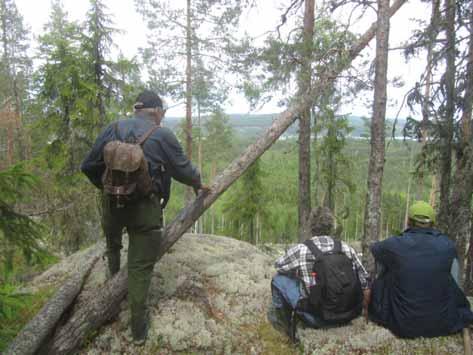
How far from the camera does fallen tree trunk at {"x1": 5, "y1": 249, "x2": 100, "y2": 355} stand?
10.7 ft

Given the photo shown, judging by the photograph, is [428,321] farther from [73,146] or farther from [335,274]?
[73,146]

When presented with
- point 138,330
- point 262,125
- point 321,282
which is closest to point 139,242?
point 138,330

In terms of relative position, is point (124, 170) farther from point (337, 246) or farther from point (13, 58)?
point (13, 58)

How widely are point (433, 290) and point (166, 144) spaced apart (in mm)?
3301

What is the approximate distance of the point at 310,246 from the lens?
3766mm

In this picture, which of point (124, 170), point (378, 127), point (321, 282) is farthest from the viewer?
point (378, 127)

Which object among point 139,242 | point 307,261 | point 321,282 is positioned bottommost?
point 321,282

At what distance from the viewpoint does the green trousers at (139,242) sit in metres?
3.58

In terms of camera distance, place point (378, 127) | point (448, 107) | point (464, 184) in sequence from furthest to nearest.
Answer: point (448, 107)
point (464, 184)
point (378, 127)

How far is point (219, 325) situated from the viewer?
418cm

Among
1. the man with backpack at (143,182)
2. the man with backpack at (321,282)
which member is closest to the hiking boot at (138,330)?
the man with backpack at (143,182)

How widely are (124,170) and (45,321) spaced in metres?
2.07

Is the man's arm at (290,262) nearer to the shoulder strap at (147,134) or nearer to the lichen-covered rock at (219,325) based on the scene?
the lichen-covered rock at (219,325)

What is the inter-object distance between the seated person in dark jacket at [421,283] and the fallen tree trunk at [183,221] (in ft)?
7.38
